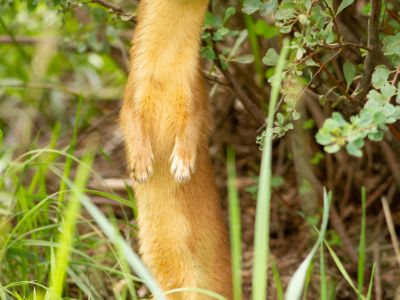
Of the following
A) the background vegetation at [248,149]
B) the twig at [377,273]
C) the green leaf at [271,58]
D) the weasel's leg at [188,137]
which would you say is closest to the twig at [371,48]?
the background vegetation at [248,149]

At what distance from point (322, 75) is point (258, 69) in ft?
1.72

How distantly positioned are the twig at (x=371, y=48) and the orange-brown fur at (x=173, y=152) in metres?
0.66

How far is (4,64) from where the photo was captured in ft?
23.3

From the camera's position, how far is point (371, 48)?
3.54 meters

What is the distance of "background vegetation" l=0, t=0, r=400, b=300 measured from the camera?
3332 mm

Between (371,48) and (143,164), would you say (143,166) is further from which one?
(371,48)

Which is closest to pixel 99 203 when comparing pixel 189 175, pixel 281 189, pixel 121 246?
pixel 281 189

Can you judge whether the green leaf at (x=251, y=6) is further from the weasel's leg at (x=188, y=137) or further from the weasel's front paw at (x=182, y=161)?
the weasel's front paw at (x=182, y=161)

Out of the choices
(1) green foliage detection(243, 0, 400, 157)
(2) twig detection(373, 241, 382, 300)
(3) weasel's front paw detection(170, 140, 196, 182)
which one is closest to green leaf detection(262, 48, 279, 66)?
(1) green foliage detection(243, 0, 400, 157)

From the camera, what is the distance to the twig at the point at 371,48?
3404 mm

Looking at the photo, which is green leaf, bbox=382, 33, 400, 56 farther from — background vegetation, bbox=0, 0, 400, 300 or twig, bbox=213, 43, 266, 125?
twig, bbox=213, 43, 266, 125

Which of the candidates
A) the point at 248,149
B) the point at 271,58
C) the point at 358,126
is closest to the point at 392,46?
the point at 271,58

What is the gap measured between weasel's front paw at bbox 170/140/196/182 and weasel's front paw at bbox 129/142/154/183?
0.31 ft

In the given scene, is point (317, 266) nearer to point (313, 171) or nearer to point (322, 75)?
point (313, 171)
